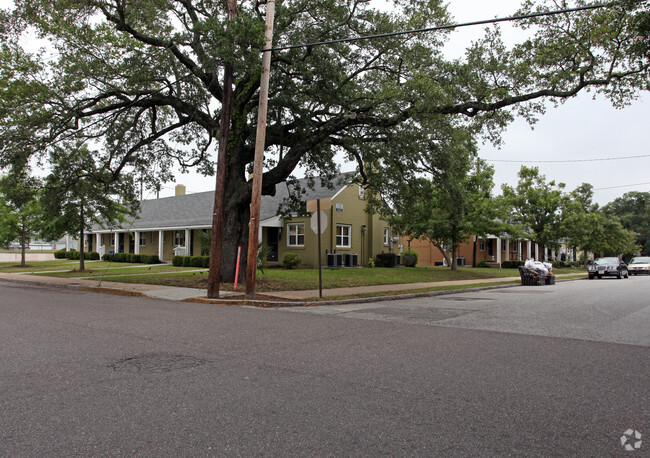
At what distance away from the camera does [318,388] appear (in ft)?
15.4

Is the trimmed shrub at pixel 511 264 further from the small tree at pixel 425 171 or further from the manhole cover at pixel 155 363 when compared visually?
the manhole cover at pixel 155 363

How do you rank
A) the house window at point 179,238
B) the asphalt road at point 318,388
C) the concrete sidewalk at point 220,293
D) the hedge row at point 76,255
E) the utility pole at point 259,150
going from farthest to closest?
the hedge row at point 76,255, the house window at point 179,238, the concrete sidewalk at point 220,293, the utility pole at point 259,150, the asphalt road at point 318,388

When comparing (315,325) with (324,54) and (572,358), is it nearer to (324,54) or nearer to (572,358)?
(572,358)

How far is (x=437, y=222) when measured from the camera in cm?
2839

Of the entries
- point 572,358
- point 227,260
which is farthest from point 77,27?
point 572,358

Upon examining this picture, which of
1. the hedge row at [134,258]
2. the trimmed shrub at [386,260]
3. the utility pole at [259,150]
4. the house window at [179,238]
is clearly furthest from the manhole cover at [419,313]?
the house window at [179,238]

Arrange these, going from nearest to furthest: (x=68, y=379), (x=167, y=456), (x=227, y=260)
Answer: (x=167, y=456) → (x=68, y=379) → (x=227, y=260)

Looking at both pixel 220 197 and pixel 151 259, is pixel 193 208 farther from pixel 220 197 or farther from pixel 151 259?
pixel 220 197

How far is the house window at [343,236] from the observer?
31.1m

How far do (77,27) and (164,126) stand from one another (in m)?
7.43

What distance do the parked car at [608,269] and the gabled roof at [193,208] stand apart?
18222mm

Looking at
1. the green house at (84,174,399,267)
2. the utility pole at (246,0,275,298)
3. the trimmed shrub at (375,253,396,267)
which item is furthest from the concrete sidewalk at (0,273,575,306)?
the trimmed shrub at (375,253,396,267)

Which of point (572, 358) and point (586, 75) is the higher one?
point (586, 75)

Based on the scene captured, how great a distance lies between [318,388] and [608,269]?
3252 cm
